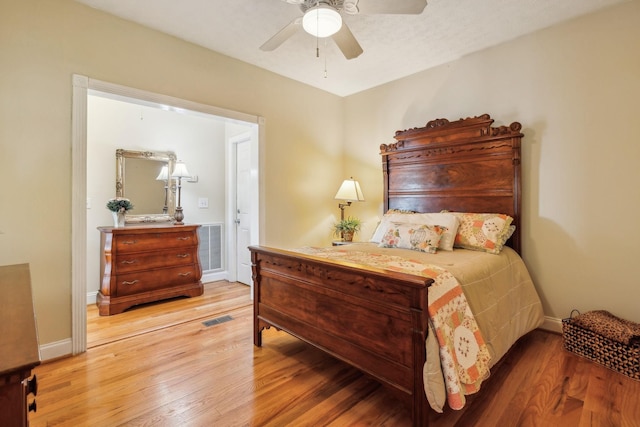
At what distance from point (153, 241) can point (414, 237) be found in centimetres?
290

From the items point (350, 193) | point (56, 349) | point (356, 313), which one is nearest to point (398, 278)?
point (356, 313)

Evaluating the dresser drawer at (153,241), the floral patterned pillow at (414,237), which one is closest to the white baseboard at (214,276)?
the dresser drawer at (153,241)

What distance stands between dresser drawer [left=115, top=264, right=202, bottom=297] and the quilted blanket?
9.42 feet

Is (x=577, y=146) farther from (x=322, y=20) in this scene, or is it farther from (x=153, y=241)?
(x=153, y=241)

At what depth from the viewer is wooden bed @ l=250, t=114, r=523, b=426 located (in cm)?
156

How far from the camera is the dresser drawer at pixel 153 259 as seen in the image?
3340mm

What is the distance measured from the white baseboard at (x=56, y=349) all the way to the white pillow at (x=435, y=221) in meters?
2.75

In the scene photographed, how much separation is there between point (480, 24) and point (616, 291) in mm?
2493

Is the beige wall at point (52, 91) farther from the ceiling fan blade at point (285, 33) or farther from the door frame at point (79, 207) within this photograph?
the ceiling fan blade at point (285, 33)

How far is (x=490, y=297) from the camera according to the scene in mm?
2051

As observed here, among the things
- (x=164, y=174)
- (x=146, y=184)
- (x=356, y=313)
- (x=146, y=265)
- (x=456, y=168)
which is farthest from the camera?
(x=164, y=174)

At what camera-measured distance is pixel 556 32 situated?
2.70 meters

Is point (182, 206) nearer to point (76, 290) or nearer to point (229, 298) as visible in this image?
point (229, 298)

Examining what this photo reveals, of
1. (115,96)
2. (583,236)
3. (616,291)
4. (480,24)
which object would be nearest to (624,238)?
(583,236)
